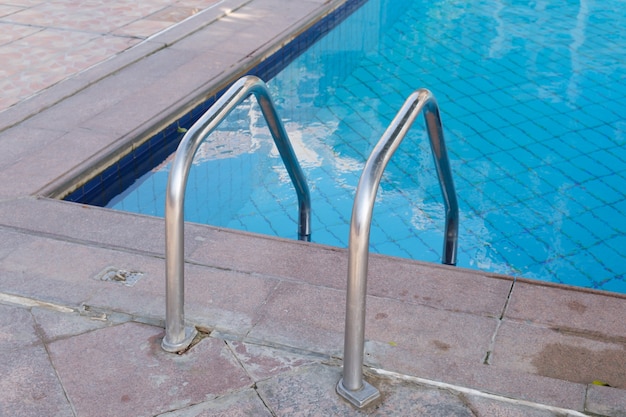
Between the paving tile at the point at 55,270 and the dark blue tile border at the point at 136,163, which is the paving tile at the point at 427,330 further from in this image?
the dark blue tile border at the point at 136,163

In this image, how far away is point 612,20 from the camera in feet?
28.6

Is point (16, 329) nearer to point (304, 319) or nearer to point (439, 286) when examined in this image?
point (304, 319)

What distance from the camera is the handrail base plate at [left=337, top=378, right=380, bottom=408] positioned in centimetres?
260

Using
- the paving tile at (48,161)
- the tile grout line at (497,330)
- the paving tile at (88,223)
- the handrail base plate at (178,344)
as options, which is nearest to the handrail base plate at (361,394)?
the tile grout line at (497,330)

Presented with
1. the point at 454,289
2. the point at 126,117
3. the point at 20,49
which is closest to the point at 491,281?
the point at 454,289

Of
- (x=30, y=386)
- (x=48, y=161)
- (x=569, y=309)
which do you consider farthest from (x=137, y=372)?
(x=48, y=161)

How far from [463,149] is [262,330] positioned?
323cm

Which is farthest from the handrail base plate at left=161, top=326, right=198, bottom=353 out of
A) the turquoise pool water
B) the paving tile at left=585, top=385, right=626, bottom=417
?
the turquoise pool water

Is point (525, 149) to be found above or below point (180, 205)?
below

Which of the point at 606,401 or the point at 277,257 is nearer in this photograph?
the point at 606,401

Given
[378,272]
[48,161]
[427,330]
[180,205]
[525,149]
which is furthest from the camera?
[525,149]

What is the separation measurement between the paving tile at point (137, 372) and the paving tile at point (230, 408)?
32 mm

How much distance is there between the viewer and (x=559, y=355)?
9.34 feet

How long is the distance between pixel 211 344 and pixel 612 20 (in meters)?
7.38
